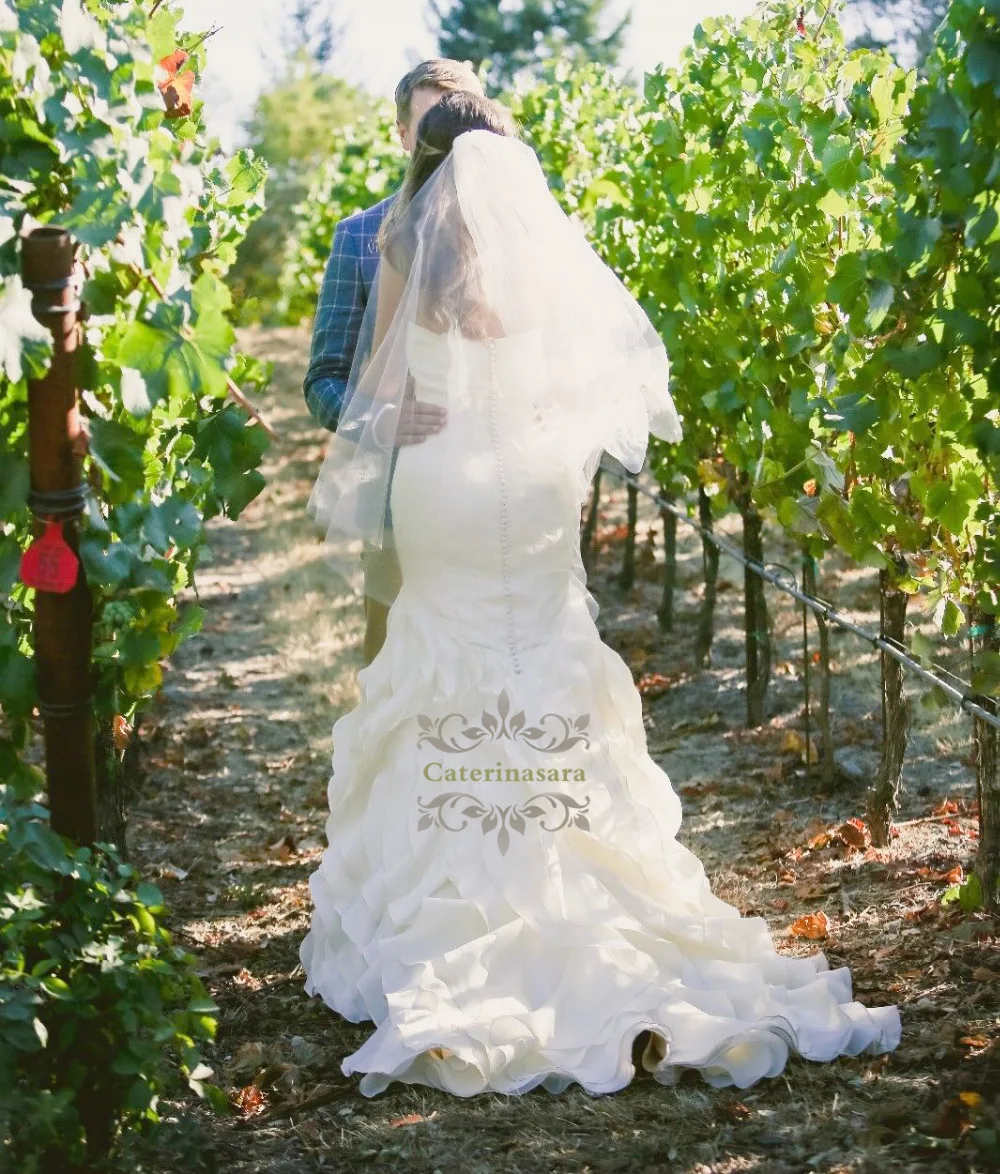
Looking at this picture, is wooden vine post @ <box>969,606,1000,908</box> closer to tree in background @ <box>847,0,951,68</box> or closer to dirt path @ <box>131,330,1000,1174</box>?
dirt path @ <box>131,330,1000,1174</box>

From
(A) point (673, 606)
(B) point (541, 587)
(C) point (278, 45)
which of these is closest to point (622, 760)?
(B) point (541, 587)

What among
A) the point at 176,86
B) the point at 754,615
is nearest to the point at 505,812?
the point at 176,86

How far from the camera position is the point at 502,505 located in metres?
3.75

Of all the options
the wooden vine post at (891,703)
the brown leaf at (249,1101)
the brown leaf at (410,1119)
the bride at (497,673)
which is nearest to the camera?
the brown leaf at (410,1119)

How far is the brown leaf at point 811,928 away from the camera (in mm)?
3967

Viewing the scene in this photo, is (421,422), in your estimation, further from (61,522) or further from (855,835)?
(855,835)

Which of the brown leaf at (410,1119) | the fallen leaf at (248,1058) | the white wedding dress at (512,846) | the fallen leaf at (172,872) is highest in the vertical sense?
the white wedding dress at (512,846)

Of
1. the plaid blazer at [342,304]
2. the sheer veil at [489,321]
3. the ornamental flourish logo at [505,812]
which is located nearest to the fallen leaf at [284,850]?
the sheer veil at [489,321]

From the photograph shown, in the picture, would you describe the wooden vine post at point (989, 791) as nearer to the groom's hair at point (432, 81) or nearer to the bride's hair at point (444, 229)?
the bride's hair at point (444, 229)

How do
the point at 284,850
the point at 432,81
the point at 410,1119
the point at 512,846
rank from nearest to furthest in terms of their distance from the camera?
the point at 410,1119 → the point at 512,846 → the point at 432,81 → the point at 284,850

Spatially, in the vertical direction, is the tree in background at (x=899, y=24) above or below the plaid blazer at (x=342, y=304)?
above

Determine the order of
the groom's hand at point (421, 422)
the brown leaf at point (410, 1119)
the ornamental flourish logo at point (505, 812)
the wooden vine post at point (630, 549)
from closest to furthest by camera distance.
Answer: the brown leaf at point (410, 1119), the ornamental flourish logo at point (505, 812), the groom's hand at point (421, 422), the wooden vine post at point (630, 549)

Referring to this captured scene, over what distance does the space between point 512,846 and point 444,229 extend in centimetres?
167

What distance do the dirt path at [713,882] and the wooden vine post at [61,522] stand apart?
705 millimetres
